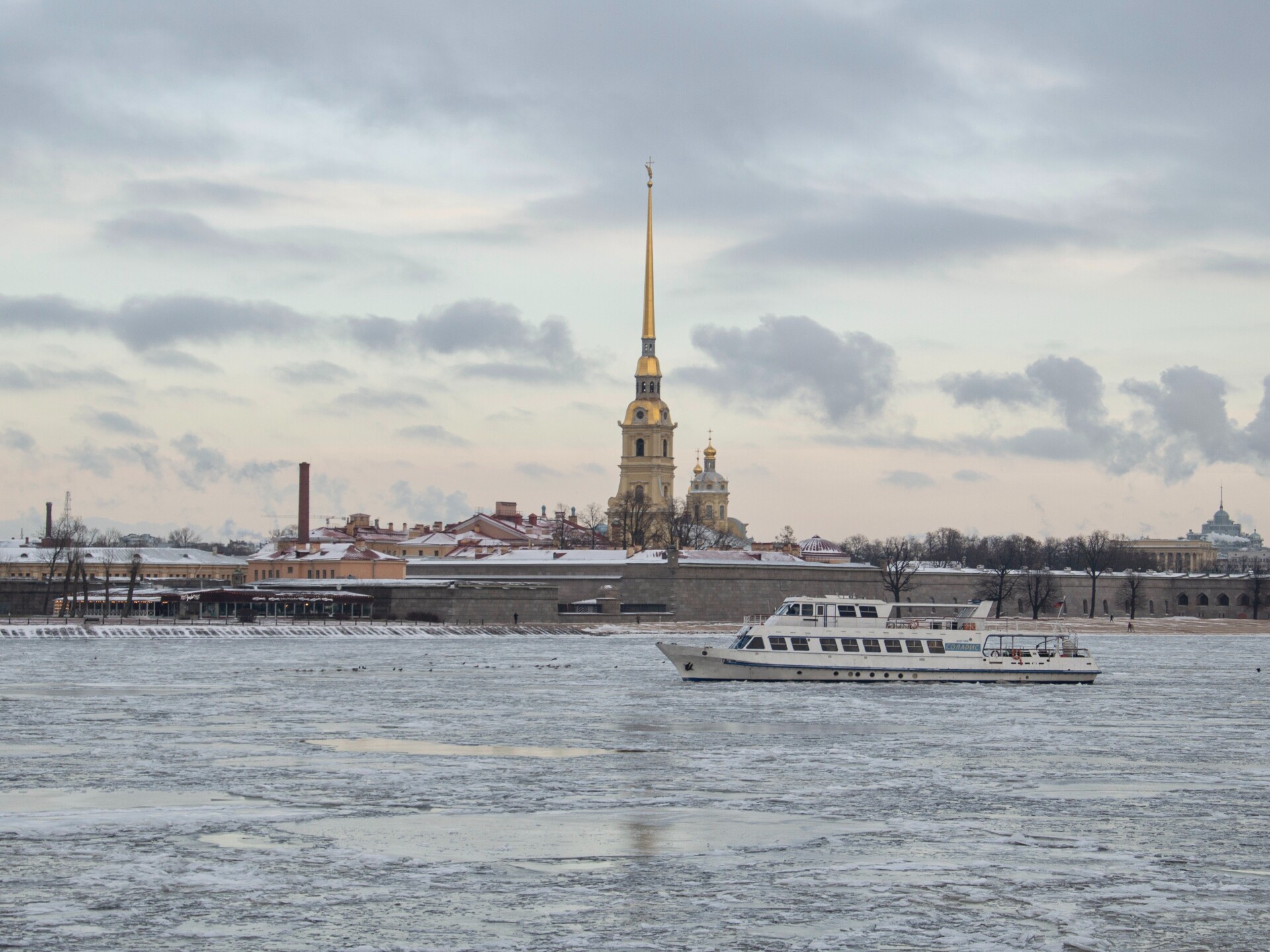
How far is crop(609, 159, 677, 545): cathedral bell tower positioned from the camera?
141 meters

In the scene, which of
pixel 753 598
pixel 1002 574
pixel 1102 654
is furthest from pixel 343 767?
pixel 1002 574

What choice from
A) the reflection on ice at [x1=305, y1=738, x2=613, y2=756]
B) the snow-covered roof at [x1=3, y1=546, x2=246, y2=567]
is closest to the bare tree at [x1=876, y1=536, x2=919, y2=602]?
the snow-covered roof at [x1=3, y1=546, x2=246, y2=567]

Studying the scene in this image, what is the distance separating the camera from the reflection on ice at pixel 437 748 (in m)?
27.0

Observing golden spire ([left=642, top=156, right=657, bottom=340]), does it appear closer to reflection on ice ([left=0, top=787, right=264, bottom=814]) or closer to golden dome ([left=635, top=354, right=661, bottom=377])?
golden dome ([left=635, top=354, right=661, bottom=377])

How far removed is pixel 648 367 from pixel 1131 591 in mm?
45347

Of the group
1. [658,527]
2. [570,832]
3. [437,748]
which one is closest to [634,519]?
[658,527]

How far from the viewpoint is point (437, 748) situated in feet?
91.0

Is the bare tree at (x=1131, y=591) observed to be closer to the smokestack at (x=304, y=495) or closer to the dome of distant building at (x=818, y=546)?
the dome of distant building at (x=818, y=546)

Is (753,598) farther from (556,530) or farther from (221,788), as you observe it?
(221,788)

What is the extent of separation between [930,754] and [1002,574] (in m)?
85.8

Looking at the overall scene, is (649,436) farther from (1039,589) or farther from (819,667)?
(819,667)

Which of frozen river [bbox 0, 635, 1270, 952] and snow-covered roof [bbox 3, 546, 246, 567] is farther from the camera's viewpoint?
snow-covered roof [bbox 3, 546, 246, 567]

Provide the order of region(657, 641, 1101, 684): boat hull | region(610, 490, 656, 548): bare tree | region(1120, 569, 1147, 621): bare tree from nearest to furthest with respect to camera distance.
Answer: region(657, 641, 1101, 684): boat hull, region(1120, 569, 1147, 621): bare tree, region(610, 490, 656, 548): bare tree

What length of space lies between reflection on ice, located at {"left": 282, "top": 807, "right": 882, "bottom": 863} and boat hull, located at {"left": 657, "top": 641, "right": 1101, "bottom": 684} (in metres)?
23.6
